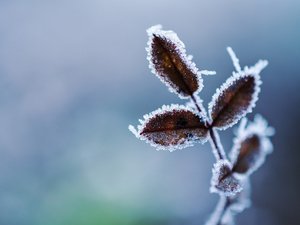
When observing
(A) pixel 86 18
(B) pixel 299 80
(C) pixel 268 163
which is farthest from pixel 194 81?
(A) pixel 86 18

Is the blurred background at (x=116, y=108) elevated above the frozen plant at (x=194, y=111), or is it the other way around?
the blurred background at (x=116, y=108)

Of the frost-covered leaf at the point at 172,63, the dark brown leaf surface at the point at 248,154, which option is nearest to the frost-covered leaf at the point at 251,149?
the dark brown leaf surface at the point at 248,154

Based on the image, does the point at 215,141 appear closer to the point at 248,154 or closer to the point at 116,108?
the point at 248,154

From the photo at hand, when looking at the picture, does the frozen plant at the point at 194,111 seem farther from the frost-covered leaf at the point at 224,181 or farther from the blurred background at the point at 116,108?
the blurred background at the point at 116,108

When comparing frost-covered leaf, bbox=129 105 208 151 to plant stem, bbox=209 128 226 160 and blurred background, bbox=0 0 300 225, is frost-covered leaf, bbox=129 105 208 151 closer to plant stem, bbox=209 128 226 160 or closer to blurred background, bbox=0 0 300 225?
plant stem, bbox=209 128 226 160

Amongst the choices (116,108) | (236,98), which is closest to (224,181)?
(236,98)

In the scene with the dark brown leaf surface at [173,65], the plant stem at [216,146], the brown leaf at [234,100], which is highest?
the dark brown leaf surface at [173,65]
